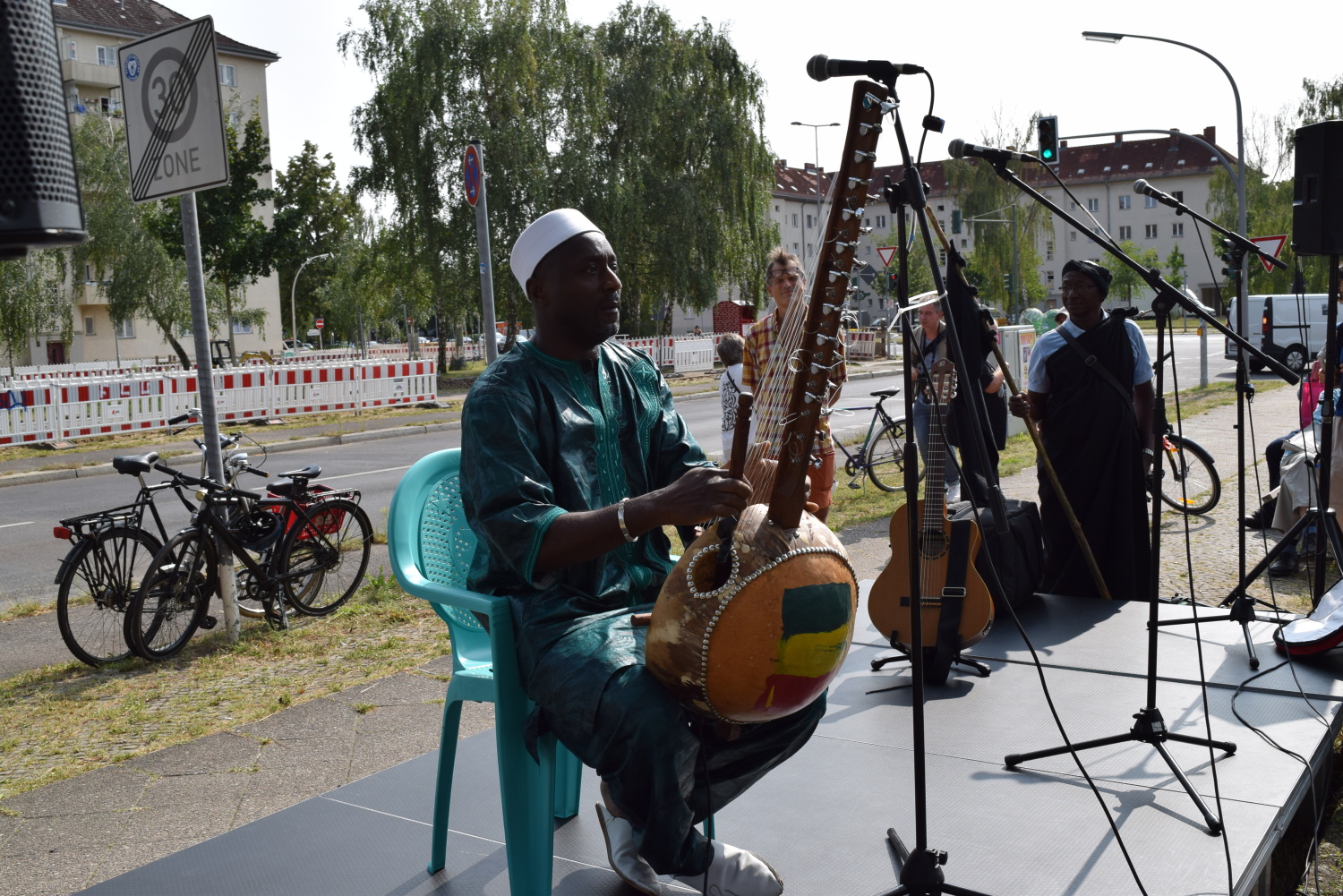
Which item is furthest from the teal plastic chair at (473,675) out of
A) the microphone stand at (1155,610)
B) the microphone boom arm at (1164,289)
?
the microphone boom arm at (1164,289)

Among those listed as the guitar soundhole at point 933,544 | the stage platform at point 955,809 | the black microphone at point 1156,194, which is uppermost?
the black microphone at point 1156,194

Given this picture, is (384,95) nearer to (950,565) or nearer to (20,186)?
(950,565)

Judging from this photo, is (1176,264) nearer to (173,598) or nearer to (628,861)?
(173,598)

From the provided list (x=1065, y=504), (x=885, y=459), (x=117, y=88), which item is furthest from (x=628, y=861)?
(x=117, y=88)

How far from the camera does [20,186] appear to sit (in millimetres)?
1079

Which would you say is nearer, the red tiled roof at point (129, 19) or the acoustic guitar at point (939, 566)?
the acoustic guitar at point (939, 566)

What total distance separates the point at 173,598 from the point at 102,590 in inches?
15.5

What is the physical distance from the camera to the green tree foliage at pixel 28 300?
29406 millimetres

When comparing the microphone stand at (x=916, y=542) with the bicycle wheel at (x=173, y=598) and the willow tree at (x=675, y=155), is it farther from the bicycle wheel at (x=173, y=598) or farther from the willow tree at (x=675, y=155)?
the willow tree at (x=675, y=155)

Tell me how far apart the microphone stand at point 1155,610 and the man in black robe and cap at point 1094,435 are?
2345mm

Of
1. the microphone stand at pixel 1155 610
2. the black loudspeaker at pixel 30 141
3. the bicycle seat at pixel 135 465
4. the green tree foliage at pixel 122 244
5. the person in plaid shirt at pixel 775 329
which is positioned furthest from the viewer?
the green tree foliage at pixel 122 244

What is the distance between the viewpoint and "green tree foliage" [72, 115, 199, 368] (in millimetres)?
31641

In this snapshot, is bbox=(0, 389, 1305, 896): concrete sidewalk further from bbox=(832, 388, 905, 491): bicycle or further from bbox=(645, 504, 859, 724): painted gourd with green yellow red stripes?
bbox=(832, 388, 905, 491): bicycle

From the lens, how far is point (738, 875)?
2.67m
